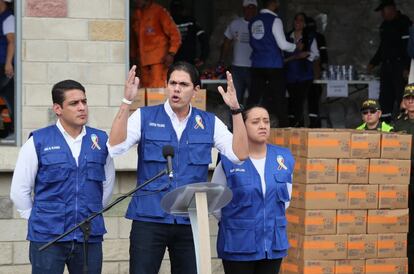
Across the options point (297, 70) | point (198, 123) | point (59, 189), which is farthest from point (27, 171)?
point (297, 70)

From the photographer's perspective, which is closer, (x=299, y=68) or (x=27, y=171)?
(x=27, y=171)

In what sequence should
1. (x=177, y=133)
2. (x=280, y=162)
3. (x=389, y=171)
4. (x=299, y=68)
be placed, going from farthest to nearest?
(x=299, y=68), (x=389, y=171), (x=280, y=162), (x=177, y=133)

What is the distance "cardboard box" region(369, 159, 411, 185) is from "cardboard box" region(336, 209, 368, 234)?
0.92 ft

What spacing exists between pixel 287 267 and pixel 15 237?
221 cm

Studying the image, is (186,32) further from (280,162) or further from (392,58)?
(280,162)

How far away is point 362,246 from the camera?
8.27 m

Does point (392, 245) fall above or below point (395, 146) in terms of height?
below

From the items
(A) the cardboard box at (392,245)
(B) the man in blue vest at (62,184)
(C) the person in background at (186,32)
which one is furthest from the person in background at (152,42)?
(B) the man in blue vest at (62,184)

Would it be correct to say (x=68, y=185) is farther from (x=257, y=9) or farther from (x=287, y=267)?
(x=257, y=9)

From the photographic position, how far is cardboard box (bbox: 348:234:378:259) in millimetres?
8234

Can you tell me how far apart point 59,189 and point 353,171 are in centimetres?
283

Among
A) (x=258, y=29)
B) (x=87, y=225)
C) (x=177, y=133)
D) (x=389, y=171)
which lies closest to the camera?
(x=87, y=225)

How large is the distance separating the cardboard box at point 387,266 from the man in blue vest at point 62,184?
2751 mm

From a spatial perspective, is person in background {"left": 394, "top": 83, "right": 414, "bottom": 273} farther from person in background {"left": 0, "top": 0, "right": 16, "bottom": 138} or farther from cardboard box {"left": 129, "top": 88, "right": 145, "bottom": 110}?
person in background {"left": 0, "top": 0, "right": 16, "bottom": 138}
